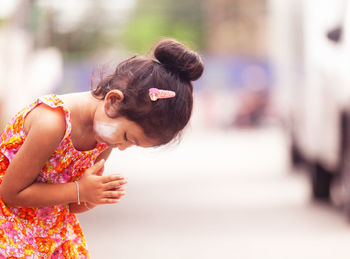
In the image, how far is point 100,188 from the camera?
128 inches

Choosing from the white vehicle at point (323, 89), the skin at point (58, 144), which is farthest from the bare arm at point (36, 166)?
the white vehicle at point (323, 89)

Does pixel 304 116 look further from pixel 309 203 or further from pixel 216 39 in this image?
pixel 216 39

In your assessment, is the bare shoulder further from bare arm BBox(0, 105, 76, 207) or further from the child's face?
the child's face

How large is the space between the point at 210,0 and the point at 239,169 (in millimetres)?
39091

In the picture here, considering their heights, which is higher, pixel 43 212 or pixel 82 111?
pixel 82 111

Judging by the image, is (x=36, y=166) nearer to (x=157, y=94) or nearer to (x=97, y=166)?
(x=97, y=166)

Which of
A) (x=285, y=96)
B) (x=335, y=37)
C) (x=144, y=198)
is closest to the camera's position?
(x=335, y=37)

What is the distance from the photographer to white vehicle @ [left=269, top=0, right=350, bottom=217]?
295 inches

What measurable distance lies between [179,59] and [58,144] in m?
0.57

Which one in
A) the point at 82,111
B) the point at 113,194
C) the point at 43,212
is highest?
the point at 82,111

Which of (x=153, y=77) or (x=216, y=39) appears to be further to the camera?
(x=216, y=39)

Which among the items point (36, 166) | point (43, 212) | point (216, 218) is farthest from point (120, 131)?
point (216, 218)

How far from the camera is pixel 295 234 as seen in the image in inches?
291

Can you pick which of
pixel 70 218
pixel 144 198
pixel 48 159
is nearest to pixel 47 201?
pixel 48 159
